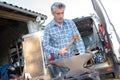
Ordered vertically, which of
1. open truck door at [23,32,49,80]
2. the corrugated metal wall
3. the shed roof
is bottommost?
open truck door at [23,32,49,80]

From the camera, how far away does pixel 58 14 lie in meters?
3.06

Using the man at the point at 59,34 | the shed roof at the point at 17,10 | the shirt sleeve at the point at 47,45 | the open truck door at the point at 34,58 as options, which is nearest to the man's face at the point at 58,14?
the man at the point at 59,34

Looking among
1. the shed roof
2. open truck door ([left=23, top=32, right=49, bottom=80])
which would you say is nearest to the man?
open truck door ([left=23, top=32, right=49, bottom=80])

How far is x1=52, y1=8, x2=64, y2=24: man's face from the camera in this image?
2963mm

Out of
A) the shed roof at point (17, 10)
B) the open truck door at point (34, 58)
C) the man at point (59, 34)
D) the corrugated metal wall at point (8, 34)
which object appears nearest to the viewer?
the man at point (59, 34)

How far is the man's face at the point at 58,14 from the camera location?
9.72ft

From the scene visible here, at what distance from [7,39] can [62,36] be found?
36.8 feet

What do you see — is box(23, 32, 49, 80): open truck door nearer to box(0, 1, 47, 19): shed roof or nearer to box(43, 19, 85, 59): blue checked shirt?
box(0, 1, 47, 19): shed roof

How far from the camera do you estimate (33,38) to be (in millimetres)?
9875

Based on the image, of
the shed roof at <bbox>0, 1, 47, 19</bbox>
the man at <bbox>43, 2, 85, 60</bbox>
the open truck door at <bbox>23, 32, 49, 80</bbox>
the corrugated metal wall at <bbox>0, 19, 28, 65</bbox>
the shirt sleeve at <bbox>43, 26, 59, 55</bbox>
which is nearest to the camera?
the shirt sleeve at <bbox>43, 26, 59, 55</bbox>

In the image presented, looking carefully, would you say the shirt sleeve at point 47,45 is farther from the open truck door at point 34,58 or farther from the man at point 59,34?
the open truck door at point 34,58

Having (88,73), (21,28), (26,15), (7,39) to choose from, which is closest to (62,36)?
(88,73)

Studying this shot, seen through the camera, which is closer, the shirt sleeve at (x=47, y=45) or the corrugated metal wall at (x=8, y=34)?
the shirt sleeve at (x=47, y=45)

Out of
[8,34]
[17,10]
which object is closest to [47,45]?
[17,10]
